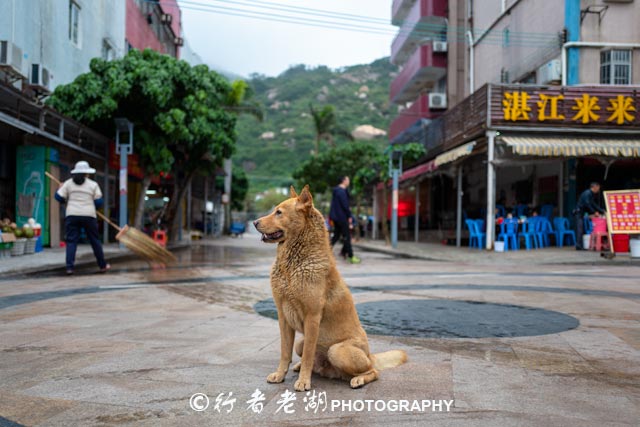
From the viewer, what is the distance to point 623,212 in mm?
12008

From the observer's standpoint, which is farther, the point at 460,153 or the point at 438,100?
the point at 438,100

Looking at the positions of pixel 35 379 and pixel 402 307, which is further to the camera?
pixel 402 307

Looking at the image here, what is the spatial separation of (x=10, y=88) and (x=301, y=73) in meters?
84.2

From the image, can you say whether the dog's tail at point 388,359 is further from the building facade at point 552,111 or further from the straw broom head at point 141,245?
the building facade at point 552,111

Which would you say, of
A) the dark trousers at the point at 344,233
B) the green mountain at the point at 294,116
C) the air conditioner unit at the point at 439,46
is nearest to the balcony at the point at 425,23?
the air conditioner unit at the point at 439,46

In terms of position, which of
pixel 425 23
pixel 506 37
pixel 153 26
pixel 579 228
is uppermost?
pixel 425 23

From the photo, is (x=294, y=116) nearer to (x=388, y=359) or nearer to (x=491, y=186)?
(x=491, y=186)

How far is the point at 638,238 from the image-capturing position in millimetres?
12148

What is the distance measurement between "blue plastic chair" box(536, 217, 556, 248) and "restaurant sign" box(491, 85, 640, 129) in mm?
2986

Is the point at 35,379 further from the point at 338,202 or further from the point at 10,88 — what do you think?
the point at 10,88

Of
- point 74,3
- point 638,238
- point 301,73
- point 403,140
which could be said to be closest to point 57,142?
point 74,3

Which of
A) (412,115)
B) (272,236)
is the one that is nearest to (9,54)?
(272,236)

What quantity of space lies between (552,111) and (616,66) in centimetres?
321

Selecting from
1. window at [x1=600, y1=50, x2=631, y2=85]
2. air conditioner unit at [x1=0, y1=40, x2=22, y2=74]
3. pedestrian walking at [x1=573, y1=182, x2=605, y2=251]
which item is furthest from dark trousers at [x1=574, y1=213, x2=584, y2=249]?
air conditioner unit at [x1=0, y1=40, x2=22, y2=74]
